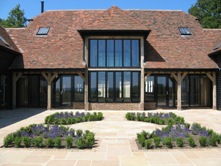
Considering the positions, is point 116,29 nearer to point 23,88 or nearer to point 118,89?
point 118,89

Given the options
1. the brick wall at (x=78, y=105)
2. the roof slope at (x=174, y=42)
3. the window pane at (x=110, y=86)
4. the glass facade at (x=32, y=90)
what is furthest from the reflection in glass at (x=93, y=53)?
the glass facade at (x=32, y=90)

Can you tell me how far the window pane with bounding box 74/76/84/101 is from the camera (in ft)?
57.8

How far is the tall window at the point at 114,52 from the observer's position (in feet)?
54.2

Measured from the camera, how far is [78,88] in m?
17.7

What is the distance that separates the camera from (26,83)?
18.3m

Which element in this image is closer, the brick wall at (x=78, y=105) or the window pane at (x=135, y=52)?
the window pane at (x=135, y=52)

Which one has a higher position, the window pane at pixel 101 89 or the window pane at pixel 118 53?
the window pane at pixel 118 53

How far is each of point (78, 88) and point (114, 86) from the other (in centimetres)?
279

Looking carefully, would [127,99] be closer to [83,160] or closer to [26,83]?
[26,83]

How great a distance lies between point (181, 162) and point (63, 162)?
239cm

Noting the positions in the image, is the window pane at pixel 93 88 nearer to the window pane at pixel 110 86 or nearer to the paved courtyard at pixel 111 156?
the window pane at pixel 110 86

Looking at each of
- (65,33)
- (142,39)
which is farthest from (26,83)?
(142,39)

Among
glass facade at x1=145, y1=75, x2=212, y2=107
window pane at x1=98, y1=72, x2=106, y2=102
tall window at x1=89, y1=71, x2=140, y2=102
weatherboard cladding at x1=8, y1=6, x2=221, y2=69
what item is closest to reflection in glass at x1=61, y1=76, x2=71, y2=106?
weatherboard cladding at x1=8, y1=6, x2=221, y2=69

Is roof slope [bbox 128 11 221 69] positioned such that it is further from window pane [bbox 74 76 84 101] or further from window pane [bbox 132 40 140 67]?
window pane [bbox 74 76 84 101]
